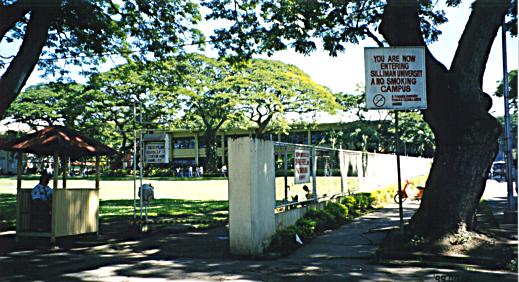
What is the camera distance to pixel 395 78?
9.55 metres

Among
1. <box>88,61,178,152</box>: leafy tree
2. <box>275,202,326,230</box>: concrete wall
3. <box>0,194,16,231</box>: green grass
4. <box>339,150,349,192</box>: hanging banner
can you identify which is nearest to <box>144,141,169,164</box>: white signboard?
<box>275,202,326,230</box>: concrete wall

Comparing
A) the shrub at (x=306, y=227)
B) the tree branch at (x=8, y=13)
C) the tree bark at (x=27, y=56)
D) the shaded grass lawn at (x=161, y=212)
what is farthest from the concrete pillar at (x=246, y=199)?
the tree branch at (x=8, y=13)

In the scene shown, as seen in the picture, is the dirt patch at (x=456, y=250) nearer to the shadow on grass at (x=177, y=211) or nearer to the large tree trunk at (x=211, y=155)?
the shadow on grass at (x=177, y=211)

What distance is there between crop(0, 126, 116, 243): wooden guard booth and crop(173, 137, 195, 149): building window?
66998 millimetres

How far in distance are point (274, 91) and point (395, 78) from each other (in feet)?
112

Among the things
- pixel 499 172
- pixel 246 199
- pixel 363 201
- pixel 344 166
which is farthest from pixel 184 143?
pixel 246 199

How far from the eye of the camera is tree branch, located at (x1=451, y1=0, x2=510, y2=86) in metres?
9.54

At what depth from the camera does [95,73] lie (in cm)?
1650

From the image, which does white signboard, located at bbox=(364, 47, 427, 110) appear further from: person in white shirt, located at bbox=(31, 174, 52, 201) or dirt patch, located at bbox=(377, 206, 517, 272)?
person in white shirt, located at bbox=(31, 174, 52, 201)

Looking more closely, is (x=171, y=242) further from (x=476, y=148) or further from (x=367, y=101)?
(x=476, y=148)

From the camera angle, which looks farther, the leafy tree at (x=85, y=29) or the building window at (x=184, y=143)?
the building window at (x=184, y=143)

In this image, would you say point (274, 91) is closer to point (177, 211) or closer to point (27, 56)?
point (177, 211)

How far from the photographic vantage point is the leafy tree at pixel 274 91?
42.5 metres

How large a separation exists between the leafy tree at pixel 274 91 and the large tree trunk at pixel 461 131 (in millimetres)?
32240
